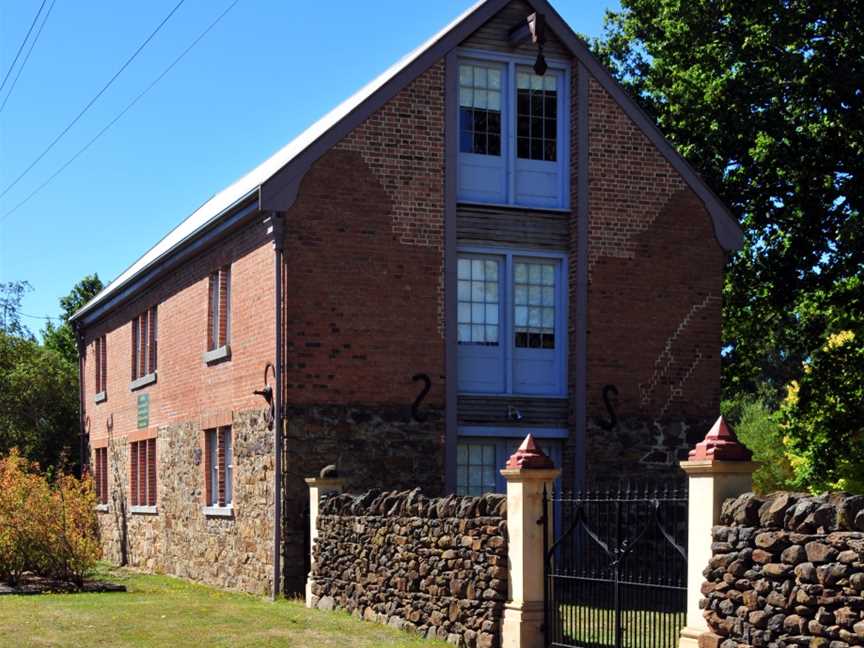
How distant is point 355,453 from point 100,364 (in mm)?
16197

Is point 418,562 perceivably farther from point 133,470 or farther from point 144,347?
point 133,470

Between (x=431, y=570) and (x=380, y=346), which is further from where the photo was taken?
(x=380, y=346)

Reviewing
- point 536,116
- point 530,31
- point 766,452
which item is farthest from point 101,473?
point 766,452

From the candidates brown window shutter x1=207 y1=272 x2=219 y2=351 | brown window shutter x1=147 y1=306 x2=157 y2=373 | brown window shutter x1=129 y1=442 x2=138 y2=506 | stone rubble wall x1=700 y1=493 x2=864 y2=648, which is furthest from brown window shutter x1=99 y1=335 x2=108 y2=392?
stone rubble wall x1=700 y1=493 x2=864 y2=648

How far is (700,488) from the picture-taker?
37.5ft

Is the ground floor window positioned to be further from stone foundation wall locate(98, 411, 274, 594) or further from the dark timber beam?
the dark timber beam

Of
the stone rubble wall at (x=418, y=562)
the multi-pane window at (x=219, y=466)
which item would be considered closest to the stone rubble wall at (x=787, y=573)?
the stone rubble wall at (x=418, y=562)

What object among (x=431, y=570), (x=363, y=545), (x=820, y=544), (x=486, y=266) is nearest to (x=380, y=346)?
(x=486, y=266)

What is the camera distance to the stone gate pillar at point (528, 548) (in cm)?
1379

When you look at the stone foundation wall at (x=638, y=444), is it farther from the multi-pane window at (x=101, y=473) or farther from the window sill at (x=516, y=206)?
the multi-pane window at (x=101, y=473)

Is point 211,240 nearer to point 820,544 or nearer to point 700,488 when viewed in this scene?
point 700,488

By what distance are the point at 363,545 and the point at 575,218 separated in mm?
6851

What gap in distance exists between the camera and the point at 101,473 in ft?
112

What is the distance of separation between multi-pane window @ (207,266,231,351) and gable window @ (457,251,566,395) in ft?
14.0
